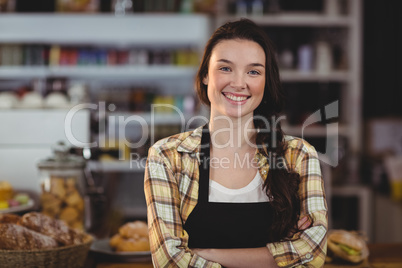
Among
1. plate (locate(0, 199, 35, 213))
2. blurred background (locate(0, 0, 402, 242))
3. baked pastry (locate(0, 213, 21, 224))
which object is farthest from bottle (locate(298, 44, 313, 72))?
baked pastry (locate(0, 213, 21, 224))

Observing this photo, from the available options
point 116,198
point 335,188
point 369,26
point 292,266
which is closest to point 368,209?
point 335,188

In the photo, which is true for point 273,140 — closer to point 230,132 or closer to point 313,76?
point 230,132

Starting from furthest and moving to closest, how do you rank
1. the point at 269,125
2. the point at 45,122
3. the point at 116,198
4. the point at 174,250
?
1. the point at 116,198
2. the point at 45,122
3. the point at 269,125
4. the point at 174,250

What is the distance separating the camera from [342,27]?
4211mm

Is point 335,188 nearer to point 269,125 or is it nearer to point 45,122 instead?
point 45,122

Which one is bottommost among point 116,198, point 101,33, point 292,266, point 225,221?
point 116,198

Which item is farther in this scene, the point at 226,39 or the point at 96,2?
the point at 96,2

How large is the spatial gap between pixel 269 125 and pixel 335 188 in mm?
2666

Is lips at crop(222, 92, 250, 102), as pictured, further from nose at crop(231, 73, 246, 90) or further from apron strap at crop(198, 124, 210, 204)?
apron strap at crop(198, 124, 210, 204)

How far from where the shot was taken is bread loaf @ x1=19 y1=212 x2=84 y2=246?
4.91 feet

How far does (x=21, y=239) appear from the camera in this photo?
1430 millimetres

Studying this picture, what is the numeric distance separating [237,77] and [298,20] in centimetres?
300

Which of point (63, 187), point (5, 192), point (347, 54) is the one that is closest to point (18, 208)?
point (5, 192)

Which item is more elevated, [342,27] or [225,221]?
[342,27]
